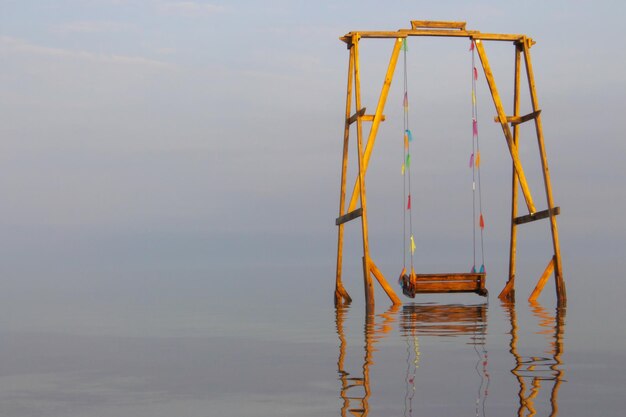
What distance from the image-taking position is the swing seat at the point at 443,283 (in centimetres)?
2169

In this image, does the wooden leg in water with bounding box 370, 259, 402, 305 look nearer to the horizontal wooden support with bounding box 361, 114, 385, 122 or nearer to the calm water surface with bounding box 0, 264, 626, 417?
the calm water surface with bounding box 0, 264, 626, 417

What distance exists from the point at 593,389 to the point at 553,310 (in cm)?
1377

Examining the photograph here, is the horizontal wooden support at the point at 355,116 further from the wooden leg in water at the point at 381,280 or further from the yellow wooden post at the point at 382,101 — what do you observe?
the wooden leg in water at the point at 381,280

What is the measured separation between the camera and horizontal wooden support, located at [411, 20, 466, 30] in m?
22.8

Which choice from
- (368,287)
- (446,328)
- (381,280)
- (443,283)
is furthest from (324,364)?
(381,280)

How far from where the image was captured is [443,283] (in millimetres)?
21812

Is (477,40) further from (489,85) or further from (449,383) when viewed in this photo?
(449,383)

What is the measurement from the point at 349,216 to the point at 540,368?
34.2ft

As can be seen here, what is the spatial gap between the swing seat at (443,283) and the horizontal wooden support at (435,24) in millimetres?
5378

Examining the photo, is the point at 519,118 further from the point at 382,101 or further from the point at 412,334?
the point at 412,334

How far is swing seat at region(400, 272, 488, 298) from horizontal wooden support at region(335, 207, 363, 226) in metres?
1.64

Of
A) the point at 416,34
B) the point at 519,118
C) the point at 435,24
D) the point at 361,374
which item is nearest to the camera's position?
the point at 361,374

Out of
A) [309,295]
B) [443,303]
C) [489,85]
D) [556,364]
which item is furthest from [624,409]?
[309,295]

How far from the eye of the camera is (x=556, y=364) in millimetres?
13719
